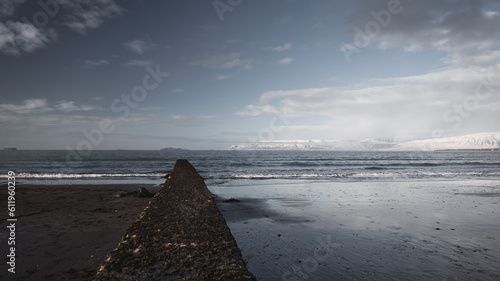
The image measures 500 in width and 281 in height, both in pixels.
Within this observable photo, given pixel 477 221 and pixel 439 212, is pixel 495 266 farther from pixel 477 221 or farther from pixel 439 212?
pixel 439 212

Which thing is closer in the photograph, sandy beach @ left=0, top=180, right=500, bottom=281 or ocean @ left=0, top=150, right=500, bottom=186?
sandy beach @ left=0, top=180, right=500, bottom=281

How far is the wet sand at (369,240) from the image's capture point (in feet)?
12.6

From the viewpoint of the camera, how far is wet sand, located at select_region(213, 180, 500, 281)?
3838 mm

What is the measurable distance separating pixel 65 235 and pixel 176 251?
412 centimetres

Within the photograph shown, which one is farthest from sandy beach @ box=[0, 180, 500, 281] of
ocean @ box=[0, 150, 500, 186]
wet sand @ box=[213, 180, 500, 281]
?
ocean @ box=[0, 150, 500, 186]

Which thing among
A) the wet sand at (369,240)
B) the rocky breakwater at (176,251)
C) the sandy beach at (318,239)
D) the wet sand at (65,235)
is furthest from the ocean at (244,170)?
the rocky breakwater at (176,251)

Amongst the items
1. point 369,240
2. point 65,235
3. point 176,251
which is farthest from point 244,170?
point 176,251

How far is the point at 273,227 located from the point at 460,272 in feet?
12.1

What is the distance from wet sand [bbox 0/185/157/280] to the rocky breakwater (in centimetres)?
103

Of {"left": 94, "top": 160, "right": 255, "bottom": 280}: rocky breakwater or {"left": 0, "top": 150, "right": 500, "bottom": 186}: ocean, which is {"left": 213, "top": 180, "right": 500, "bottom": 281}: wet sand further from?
{"left": 0, "top": 150, "right": 500, "bottom": 186}: ocean

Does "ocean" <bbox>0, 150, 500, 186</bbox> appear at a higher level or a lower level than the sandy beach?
lower

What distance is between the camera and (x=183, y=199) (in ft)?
23.0

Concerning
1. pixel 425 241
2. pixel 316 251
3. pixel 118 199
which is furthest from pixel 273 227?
pixel 118 199

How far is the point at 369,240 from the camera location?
5297 millimetres
